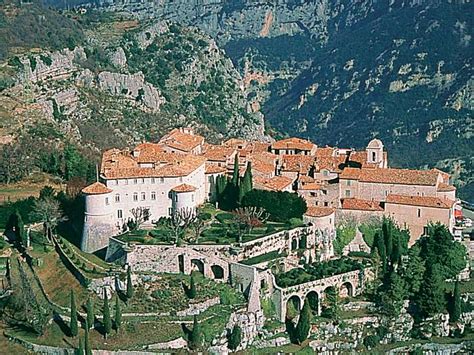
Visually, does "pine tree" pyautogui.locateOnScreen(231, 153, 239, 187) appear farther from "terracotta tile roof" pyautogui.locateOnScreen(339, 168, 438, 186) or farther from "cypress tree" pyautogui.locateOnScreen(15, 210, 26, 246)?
"cypress tree" pyautogui.locateOnScreen(15, 210, 26, 246)

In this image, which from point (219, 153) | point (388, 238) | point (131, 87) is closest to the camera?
point (388, 238)

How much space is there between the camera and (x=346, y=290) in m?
74.4

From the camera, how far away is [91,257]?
7381cm

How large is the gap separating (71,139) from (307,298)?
161 feet

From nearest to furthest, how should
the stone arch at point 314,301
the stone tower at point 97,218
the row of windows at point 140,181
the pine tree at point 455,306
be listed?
the stone arch at point 314,301 < the pine tree at point 455,306 < the stone tower at point 97,218 < the row of windows at point 140,181

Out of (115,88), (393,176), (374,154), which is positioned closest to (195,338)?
(393,176)


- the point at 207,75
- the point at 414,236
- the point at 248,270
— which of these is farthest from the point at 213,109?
the point at 248,270

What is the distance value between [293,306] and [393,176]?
55.1 ft

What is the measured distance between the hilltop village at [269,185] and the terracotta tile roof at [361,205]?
0.05 m

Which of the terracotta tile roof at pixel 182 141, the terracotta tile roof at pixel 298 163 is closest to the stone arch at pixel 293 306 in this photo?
the terracotta tile roof at pixel 298 163

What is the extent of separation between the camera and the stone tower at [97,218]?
7325 centimetres

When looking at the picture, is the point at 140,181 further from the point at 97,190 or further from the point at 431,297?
the point at 431,297

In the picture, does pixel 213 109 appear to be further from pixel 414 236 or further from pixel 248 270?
pixel 248 270

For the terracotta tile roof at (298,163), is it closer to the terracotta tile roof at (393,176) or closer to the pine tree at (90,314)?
the terracotta tile roof at (393,176)
